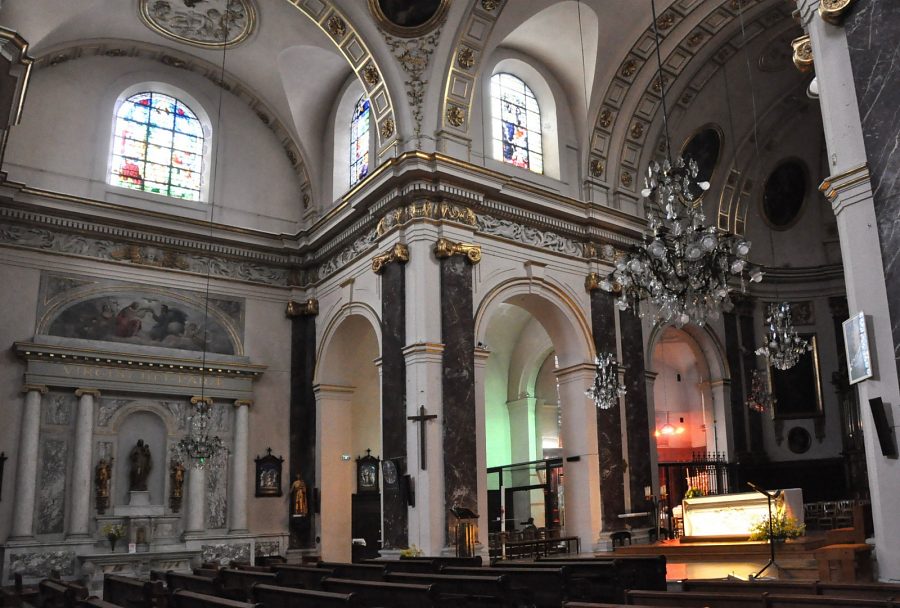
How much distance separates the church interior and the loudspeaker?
197 inches

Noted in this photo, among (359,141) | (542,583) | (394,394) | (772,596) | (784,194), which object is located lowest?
(542,583)

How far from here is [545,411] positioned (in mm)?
23406

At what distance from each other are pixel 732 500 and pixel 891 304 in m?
7.37

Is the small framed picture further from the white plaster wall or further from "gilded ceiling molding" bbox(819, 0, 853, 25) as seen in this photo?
the white plaster wall

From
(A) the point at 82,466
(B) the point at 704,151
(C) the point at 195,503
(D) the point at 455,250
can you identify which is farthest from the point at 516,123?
(A) the point at 82,466

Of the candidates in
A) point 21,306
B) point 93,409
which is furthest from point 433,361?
point 21,306

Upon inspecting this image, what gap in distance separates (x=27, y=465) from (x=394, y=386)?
22.6 ft

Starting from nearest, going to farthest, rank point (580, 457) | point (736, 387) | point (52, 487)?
point (52, 487) → point (580, 457) → point (736, 387)

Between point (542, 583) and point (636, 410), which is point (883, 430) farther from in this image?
point (636, 410)

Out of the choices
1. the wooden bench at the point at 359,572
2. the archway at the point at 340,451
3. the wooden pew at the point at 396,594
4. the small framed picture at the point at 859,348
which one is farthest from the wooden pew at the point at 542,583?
the archway at the point at 340,451

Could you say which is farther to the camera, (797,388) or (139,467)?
(797,388)

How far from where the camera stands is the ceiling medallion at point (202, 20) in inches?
640

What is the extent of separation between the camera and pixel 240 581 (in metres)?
10.4

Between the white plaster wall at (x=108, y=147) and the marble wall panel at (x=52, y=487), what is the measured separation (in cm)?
517
